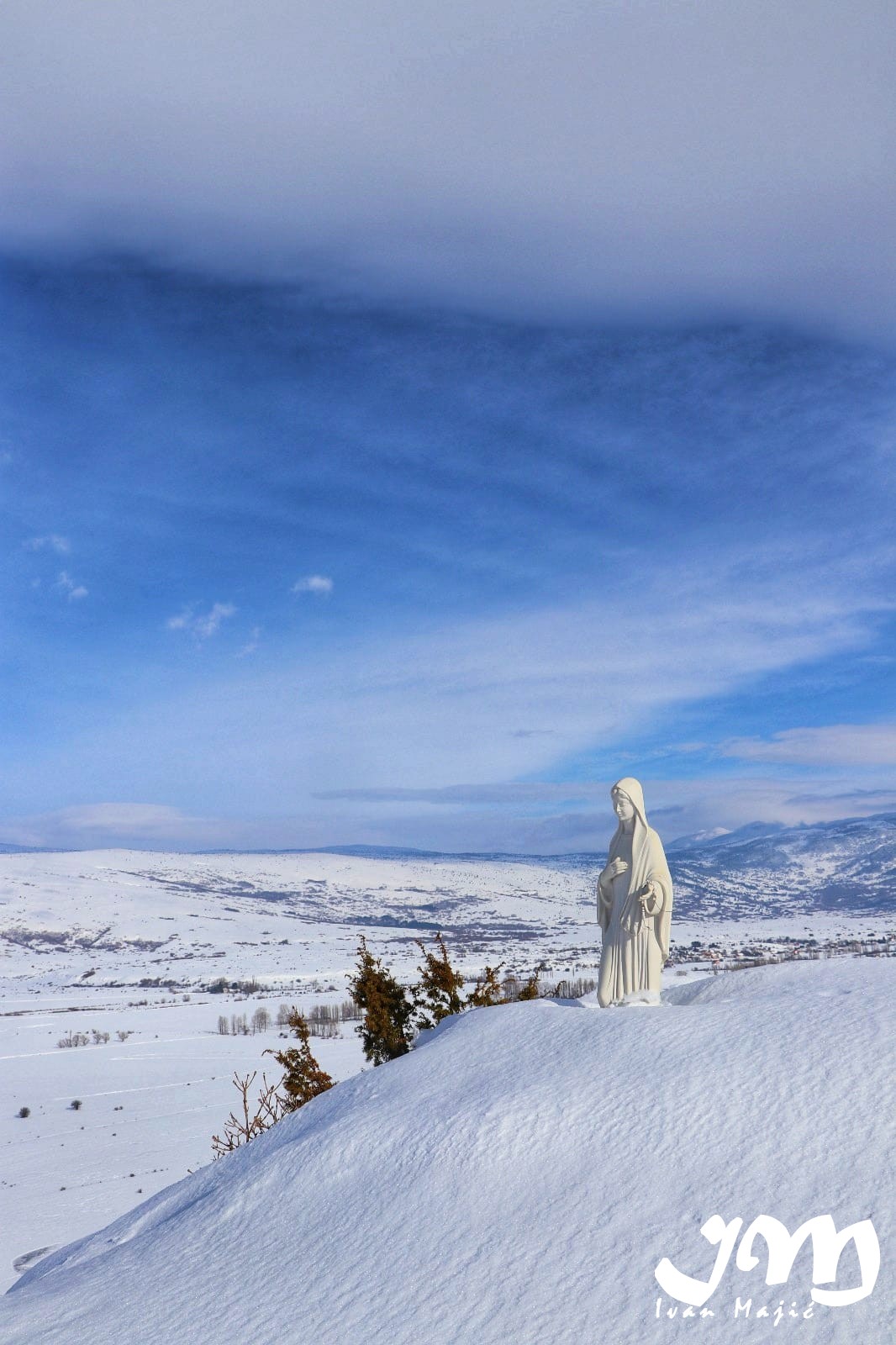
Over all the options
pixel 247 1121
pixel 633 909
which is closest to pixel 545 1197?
pixel 633 909

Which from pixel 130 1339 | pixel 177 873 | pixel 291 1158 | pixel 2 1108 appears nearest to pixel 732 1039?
pixel 291 1158

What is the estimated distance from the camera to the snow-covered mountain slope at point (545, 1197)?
4965mm

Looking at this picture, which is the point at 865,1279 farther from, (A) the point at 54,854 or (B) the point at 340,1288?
(A) the point at 54,854

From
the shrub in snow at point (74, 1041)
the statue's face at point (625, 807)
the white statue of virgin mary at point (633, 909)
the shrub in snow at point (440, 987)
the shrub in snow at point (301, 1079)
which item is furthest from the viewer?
the shrub in snow at point (74, 1041)

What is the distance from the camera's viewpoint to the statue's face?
11523 mm

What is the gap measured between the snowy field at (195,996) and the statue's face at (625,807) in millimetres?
2187

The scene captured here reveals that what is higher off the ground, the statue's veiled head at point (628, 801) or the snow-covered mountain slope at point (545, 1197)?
the statue's veiled head at point (628, 801)

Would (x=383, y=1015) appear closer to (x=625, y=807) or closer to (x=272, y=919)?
(x=625, y=807)

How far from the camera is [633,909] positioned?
36.8ft

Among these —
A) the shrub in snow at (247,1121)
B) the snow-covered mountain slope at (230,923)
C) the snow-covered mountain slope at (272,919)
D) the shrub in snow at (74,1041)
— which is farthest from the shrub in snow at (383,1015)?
the snow-covered mountain slope at (230,923)

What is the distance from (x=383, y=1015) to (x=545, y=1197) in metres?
14.9

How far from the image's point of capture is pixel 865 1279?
4.55m

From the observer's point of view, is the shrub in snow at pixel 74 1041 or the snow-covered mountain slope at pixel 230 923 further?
the snow-covered mountain slope at pixel 230 923

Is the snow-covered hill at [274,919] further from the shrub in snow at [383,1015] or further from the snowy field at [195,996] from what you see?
the shrub in snow at [383,1015]
